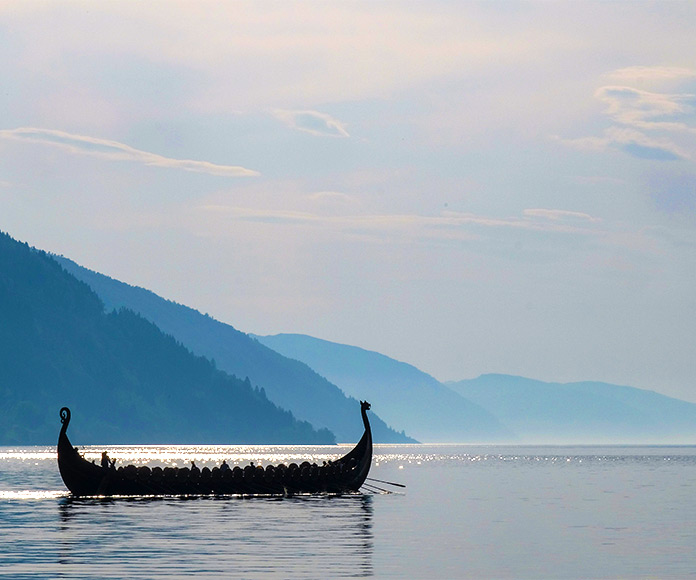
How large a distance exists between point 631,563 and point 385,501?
44.2m

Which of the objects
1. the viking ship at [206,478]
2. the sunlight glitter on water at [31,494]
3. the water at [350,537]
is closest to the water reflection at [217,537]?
the water at [350,537]

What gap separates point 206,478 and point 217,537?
3230 cm

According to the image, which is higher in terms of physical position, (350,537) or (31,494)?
(31,494)

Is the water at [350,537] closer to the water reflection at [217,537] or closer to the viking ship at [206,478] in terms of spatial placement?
the water reflection at [217,537]

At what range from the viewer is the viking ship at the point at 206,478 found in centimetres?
9119

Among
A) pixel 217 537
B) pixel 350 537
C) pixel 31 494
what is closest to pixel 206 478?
pixel 31 494

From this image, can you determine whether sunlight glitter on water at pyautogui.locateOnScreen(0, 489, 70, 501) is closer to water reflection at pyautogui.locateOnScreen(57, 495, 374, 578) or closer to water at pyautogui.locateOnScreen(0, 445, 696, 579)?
water at pyautogui.locateOnScreen(0, 445, 696, 579)

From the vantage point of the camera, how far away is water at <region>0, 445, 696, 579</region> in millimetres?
50031

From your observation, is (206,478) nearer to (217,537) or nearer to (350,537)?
(217,537)

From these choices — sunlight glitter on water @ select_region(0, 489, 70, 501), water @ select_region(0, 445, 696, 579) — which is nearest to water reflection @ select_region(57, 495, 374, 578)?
water @ select_region(0, 445, 696, 579)

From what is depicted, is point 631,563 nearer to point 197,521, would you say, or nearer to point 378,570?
point 378,570

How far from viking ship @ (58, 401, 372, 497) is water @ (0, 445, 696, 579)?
1.13m

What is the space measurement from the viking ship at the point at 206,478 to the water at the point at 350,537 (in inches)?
44.4

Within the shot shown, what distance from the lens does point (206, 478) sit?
310 feet
